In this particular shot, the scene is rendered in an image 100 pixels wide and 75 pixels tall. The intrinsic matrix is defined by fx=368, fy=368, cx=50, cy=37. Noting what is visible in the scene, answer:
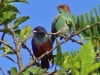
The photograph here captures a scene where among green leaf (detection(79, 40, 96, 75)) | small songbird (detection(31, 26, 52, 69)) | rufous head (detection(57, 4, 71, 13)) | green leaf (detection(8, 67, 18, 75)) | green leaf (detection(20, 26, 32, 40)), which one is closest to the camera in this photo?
green leaf (detection(79, 40, 96, 75))

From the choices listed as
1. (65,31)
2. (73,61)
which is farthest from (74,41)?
(65,31)

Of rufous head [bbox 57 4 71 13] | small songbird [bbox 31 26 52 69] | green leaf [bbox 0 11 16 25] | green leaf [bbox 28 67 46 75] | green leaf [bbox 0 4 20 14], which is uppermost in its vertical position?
green leaf [bbox 0 4 20 14]

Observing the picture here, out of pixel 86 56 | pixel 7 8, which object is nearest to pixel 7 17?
pixel 7 8

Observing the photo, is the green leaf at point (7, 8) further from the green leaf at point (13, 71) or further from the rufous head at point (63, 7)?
the rufous head at point (63, 7)

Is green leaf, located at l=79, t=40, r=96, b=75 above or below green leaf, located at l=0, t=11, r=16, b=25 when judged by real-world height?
below

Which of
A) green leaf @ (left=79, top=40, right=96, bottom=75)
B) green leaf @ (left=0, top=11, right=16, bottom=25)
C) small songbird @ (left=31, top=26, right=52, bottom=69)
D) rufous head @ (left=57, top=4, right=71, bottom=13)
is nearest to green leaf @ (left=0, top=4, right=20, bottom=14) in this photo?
green leaf @ (left=0, top=11, right=16, bottom=25)

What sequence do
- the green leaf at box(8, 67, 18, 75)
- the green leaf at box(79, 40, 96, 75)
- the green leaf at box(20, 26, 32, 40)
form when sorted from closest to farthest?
the green leaf at box(79, 40, 96, 75)
the green leaf at box(8, 67, 18, 75)
the green leaf at box(20, 26, 32, 40)

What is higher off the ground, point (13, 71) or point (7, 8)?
point (7, 8)

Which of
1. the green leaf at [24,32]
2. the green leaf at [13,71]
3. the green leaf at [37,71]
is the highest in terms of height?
the green leaf at [24,32]

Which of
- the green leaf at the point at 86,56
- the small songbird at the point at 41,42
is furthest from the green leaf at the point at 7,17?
the small songbird at the point at 41,42

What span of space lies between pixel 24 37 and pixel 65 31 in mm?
→ 2911

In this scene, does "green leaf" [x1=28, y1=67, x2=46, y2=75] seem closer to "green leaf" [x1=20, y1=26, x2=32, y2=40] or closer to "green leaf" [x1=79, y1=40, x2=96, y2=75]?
"green leaf" [x1=20, y1=26, x2=32, y2=40]

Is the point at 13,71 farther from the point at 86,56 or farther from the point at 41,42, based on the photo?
the point at 41,42

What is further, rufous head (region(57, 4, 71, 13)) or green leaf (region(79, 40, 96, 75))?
rufous head (region(57, 4, 71, 13))
